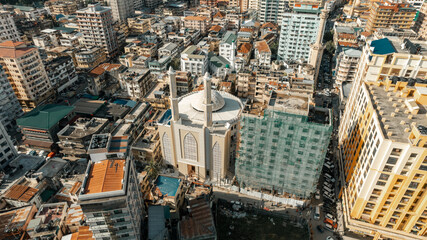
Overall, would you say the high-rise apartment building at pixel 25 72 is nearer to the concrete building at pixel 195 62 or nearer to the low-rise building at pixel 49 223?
the low-rise building at pixel 49 223

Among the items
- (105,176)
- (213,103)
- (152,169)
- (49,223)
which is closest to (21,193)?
(49,223)

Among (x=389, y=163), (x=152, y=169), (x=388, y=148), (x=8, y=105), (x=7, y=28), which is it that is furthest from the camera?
(x=7, y=28)

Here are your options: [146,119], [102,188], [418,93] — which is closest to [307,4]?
[418,93]

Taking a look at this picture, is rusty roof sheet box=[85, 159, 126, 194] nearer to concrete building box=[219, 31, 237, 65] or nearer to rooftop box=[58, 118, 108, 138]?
rooftop box=[58, 118, 108, 138]

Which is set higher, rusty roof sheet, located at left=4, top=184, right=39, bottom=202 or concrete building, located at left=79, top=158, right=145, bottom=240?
concrete building, located at left=79, top=158, right=145, bottom=240

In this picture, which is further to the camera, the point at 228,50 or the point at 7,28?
the point at 228,50

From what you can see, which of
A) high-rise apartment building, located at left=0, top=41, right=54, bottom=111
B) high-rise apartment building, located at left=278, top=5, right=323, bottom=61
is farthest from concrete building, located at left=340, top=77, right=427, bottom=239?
high-rise apartment building, located at left=0, top=41, right=54, bottom=111

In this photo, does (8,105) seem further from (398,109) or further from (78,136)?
(398,109)
